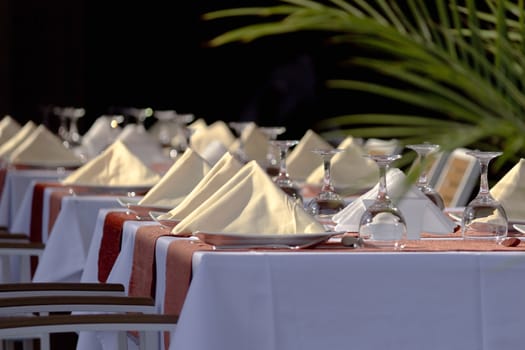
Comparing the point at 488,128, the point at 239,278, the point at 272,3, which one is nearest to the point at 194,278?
the point at 239,278

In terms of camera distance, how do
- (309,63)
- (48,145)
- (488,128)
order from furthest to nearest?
Result: (309,63)
(48,145)
(488,128)

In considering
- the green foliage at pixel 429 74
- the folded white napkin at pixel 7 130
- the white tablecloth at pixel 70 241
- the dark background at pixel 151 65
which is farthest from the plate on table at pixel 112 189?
the dark background at pixel 151 65

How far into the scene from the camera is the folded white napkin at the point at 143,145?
21.4ft

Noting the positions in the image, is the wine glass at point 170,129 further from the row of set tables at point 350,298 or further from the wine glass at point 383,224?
the row of set tables at point 350,298

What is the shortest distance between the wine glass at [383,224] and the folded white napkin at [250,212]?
0.40 ft

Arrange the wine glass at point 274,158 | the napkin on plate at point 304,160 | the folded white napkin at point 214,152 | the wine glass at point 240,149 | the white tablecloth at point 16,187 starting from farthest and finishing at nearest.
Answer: the white tablecloth at point 16,187 < the wine glass at point 240,149 < the napkin on plate at point 304,160 < the folded white napkin at point 214,152 < the wine glass at point 274,158

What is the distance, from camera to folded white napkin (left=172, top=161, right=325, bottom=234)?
2.63 meters

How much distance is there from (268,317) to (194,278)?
0.50 ft

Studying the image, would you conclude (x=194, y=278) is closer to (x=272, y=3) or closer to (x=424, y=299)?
(x=424, y=299)

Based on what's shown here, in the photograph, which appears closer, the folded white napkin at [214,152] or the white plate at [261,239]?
the white plate at [261,239]

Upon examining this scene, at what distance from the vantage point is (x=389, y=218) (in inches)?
105

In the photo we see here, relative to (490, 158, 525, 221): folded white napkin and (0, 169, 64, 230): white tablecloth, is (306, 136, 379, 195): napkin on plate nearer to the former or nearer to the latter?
(490, 158, 525, 221): folded white napkin

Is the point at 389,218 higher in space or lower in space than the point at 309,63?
lower

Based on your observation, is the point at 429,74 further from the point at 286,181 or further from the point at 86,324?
the point at 286,181
